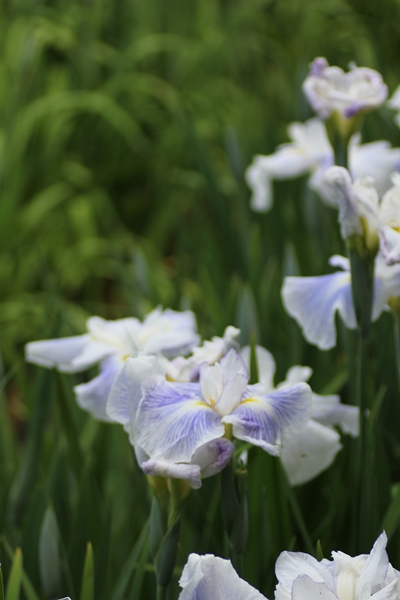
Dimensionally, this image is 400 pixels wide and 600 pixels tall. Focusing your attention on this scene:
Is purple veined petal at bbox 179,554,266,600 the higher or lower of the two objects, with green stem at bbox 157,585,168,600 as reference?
higher

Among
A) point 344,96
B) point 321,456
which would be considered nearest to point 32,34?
point 344,96

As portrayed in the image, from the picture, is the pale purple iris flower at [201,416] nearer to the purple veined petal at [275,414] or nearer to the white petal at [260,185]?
the purple veined petal at [275,414]

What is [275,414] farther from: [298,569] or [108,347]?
[108,347]

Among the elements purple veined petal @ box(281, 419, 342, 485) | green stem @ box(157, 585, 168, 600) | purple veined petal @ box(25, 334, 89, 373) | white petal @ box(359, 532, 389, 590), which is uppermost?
purple veined petal @ box(25, 334, 89, 373)

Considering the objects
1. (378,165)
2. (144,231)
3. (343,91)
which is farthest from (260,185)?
(144,231)

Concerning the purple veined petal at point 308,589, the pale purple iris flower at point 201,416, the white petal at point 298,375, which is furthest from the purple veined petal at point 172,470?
the white petal at point 298,375

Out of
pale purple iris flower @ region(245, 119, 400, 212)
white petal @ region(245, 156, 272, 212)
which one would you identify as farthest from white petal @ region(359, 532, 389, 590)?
white petal @ region(245, 156, 272, 212)

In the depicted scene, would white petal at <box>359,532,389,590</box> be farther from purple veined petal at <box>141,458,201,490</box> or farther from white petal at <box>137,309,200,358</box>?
white petal at <box>137,309,200,358</box>
